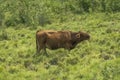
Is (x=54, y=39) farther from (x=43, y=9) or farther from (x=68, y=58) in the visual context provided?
(x=43, y=9)

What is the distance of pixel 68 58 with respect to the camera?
45.9 ft

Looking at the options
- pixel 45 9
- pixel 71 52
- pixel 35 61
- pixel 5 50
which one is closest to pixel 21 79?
pixel 35 61

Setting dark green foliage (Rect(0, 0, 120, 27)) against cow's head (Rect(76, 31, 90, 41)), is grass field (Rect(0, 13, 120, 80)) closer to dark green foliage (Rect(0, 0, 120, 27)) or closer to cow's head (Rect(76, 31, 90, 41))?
cow's head (Rect(76, 31, 90, 41))

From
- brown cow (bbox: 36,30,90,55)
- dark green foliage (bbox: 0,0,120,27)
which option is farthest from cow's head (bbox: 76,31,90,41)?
dark green foliage (bbox: 0,0,120,27)

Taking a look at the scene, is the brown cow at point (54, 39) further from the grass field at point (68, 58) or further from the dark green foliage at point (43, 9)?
the dark green foliage at point (43, 9)

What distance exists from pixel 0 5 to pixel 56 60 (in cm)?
1468

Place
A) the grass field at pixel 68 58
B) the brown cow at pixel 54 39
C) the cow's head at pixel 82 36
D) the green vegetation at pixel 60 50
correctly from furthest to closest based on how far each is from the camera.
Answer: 1. the cow's head at pixel 82 36
2. the brown cow at pixel 54 39
3. the green vegetation at pixel 60 50
4. the grass field at pixel 68 58

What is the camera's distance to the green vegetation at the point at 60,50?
12117 mm

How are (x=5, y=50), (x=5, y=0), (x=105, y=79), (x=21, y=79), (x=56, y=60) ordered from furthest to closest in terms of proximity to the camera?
(x=5, y=0) < (x=5, y=50) < (x=56, y=60) < (x=21, y=79) < (x=105, y=79)

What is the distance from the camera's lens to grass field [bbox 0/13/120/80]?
11.7m

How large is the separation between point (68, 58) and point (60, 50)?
1832 mm

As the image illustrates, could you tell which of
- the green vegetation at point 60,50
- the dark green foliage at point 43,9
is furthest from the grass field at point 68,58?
the dark green foliage at point 43,9

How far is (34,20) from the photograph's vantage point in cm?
2416

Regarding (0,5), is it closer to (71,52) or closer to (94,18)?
(94,18)
